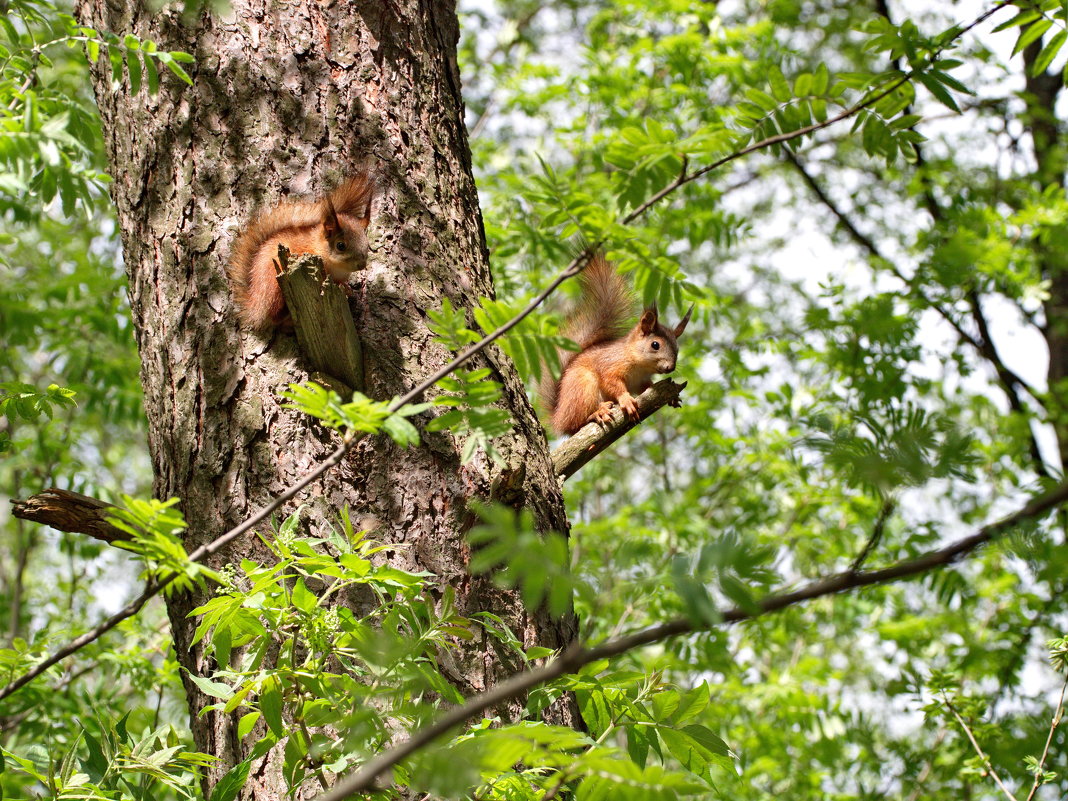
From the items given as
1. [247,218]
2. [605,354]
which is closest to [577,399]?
[605,354]

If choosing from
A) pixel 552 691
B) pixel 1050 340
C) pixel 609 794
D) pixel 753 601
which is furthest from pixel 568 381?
pixel 1050 340

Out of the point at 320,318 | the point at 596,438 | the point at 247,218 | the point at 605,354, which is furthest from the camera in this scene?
the point at 605,354

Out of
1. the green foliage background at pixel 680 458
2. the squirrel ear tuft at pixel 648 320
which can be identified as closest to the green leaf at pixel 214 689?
the green foliage background at pixel 680 458

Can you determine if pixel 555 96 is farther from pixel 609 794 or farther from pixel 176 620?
pixel 609 794

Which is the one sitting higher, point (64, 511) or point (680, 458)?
point (680, 458)

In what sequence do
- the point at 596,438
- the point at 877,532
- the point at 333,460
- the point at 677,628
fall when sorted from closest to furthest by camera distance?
the point at 677,628
the point at 877,532
the point at 333,460
the point at 596,438

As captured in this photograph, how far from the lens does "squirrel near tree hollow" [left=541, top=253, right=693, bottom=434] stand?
3912mm

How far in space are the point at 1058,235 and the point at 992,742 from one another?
9.61ft

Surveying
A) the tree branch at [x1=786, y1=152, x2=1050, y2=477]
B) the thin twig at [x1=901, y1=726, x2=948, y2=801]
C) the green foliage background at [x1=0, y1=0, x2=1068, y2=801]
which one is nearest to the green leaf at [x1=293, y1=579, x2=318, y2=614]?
the green foliage background at [x1=0, y1=0, x2=1068, y2=801]

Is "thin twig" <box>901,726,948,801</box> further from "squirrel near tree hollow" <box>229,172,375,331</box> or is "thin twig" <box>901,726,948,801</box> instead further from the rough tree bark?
"squirrel near tree hollow" <box>229,172,375,331</box>

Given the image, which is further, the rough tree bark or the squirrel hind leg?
the squirrel hind leg

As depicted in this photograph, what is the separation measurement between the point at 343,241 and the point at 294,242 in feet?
0.62

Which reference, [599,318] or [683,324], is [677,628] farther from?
[599,318]

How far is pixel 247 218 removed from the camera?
7.20 feet
